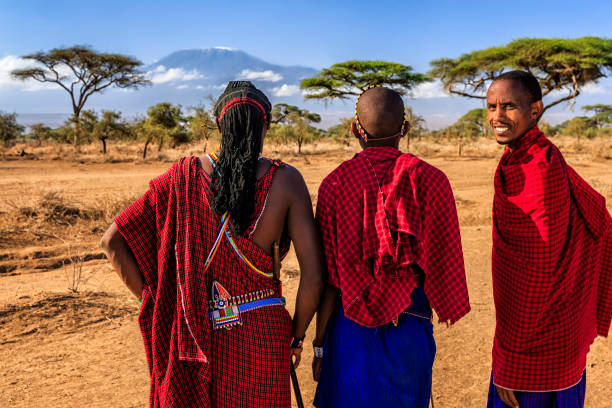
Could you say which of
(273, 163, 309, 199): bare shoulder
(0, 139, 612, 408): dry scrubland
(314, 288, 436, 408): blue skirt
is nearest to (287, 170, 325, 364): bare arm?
(273, 163, 309, 199): bare shoulder

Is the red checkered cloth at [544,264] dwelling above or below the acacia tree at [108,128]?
below

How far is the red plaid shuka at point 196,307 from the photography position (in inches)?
69.6

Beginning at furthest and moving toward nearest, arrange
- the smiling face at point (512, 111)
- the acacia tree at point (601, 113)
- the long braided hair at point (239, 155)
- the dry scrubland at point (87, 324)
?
the acacia tree at point (601, 113) < the dry scrubland at point (87, 324) < the smiling face at point (512, 111) < the long braided hair at point (239, 155)

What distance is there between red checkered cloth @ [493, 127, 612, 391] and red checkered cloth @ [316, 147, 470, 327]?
0.28 meters

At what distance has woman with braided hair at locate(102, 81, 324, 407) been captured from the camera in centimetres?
176

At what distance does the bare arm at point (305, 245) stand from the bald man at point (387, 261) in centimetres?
4

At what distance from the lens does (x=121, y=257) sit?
1.83m

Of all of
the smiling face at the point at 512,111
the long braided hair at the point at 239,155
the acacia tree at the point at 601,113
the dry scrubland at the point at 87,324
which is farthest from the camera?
the acacia tree at the point at 601,113

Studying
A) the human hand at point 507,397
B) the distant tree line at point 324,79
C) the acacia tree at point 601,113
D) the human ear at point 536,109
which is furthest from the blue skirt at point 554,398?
the acacia tree at point 601,113

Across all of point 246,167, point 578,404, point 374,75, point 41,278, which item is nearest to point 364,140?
point 246,167

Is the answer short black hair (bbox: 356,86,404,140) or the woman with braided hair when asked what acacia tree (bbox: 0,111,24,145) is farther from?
short black hair (bbox: 356,86,404,140)

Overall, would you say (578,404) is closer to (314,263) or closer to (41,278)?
(314,263)

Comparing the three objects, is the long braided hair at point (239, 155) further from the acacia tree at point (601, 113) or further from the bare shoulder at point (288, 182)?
the acacia tree at point (601, 113)

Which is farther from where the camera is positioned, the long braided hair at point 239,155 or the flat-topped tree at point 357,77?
the flat-topped tree at point 357,77
